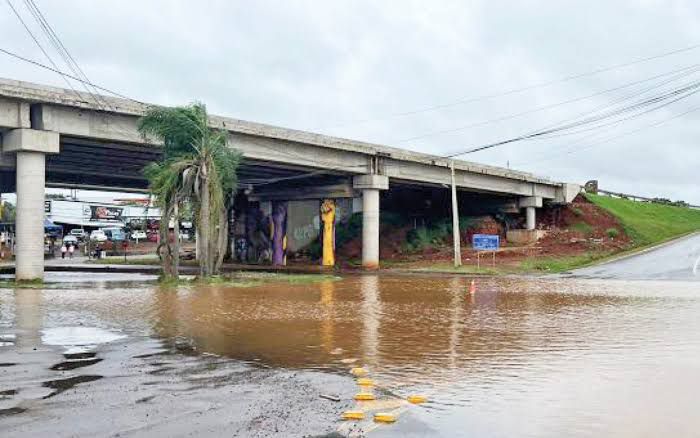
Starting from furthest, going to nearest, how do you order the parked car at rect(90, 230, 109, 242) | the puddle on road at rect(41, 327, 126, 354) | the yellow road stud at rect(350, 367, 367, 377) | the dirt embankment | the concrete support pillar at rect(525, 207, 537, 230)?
the parked car at rect(90, 230, 109, 242) < the concrete support pillar at rect(525, 207, 537, 230) < the dirt embankment < the puddle on road at rect(41, 327, 126, 354) < the yellow road stud at rect(350, 367, 367, 377)

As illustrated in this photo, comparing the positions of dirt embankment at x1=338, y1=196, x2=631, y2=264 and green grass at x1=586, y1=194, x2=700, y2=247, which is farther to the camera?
green grass at x1=586, y1=194, x2=700, y2=247

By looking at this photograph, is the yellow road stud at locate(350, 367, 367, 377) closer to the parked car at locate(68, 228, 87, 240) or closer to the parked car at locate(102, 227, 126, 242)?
the parked car at locate(68, 228, 87, 240)

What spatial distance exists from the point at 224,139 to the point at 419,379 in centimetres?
2556

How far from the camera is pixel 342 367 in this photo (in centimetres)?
1017

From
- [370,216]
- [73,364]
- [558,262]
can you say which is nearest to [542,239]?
[558,262]

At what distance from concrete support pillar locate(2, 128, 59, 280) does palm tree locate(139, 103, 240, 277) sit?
4615mm

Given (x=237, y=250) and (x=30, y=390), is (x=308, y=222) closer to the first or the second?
(x=237, y=250)

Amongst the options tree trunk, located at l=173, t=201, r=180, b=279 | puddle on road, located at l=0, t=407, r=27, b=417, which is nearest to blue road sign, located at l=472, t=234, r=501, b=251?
tree trunk, located at l=173, t=201, r=180, b=279

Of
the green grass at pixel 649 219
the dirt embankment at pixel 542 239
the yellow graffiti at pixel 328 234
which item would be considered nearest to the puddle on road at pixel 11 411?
the dirt embankment at pixel 542 239

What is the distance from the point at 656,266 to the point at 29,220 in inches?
1355

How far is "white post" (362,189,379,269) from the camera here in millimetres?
47656

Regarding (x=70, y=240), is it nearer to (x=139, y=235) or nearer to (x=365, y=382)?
(x=139, y=235)

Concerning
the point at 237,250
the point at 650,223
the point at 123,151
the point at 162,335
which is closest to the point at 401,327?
the point at 162,335

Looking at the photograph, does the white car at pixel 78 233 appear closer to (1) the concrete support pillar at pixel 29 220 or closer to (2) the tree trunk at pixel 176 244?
(2) the tree trunk at pixel 176 244
